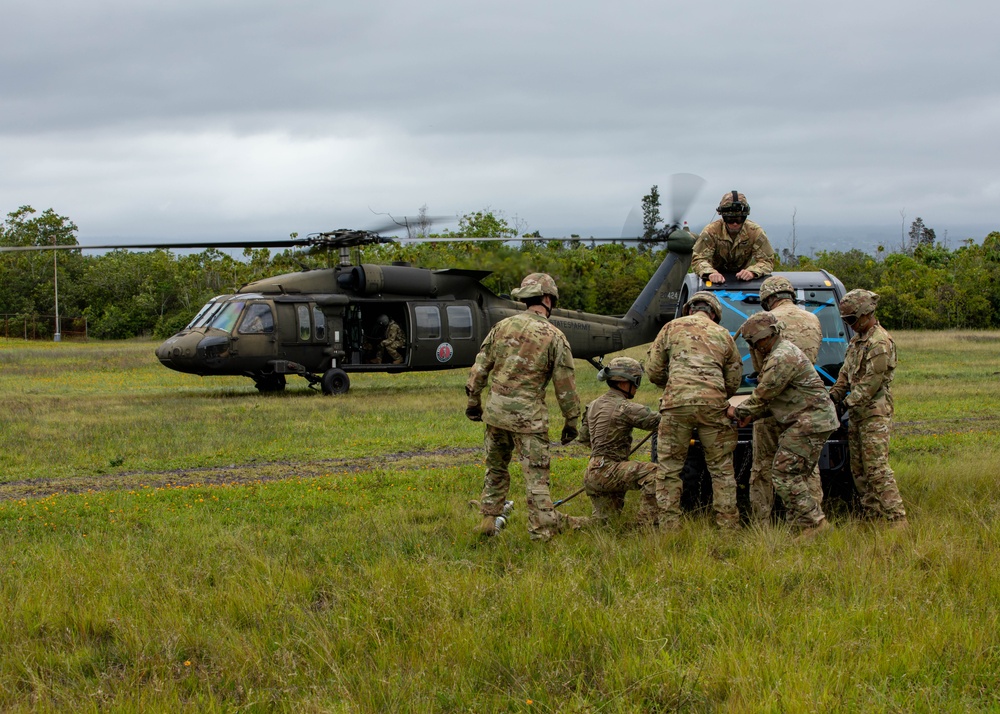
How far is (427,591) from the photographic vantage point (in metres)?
5.04

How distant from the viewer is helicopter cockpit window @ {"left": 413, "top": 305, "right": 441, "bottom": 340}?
18672 mm

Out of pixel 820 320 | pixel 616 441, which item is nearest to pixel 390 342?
pixel 820 320

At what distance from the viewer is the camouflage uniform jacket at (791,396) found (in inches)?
250

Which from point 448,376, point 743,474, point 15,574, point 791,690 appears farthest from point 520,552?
point 448,376

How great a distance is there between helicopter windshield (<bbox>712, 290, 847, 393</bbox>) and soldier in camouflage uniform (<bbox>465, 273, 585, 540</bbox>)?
1896 millimetres

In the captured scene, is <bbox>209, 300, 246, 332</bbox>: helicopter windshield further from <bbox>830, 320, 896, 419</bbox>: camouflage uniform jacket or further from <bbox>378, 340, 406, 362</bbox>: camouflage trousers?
<bbox>830, 320, 896, 419</bbox>: camouflage uniform jacket

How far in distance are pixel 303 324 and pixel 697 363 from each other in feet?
40.5

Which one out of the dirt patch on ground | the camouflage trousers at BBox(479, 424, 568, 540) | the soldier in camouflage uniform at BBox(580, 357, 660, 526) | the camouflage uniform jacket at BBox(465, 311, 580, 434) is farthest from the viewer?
the dirt patch on ground

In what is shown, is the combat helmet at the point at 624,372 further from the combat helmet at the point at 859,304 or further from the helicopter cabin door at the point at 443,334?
the helicopter cabin door at the point at 443,334

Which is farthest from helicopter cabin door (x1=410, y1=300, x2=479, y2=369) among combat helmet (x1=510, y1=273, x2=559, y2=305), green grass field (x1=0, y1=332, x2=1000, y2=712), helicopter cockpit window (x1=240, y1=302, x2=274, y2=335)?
combat helmet (x1=510, y1=273, x2=559, y2=305)

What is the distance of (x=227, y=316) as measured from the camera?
17438 millimetres

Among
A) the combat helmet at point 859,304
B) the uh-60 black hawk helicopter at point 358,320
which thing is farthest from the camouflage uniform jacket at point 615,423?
the uh-60 black hawk helicopter at point 358,320

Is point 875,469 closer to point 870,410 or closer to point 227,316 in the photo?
point 870,410

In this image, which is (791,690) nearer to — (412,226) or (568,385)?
(568,385)
